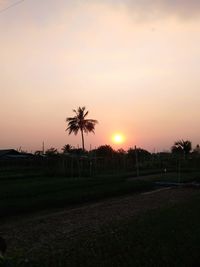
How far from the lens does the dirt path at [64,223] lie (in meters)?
9.35

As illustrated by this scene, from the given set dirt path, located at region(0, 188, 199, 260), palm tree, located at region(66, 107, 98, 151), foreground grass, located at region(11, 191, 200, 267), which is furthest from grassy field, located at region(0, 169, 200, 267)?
palm tree, located at region(66, 107, 98, 151)

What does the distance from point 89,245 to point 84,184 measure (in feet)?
46.3

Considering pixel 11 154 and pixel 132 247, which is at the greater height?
pixel 11 154

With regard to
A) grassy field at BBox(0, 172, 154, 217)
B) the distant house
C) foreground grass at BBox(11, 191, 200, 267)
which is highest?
the distant house

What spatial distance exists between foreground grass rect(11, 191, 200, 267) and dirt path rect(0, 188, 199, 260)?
50cm

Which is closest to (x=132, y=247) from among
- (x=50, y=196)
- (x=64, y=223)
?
(x=64, y=223)

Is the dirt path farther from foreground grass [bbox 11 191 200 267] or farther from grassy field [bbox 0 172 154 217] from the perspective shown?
grassy field [bbox 0 172 154 217]

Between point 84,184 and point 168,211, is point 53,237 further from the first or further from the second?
point 84,184

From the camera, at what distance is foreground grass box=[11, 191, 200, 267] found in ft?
23.7

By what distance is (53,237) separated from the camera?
972 cm

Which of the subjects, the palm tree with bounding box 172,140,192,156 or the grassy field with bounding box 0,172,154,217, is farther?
the palm tree with bounding box 172,140,192,156

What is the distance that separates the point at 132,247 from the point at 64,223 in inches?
160

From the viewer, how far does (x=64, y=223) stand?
11828 mm

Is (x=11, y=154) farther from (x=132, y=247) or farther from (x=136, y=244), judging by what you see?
(x=132, y=247)
